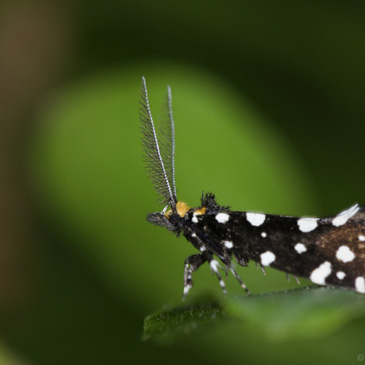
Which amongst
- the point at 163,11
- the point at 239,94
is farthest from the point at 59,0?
the point at 239,94

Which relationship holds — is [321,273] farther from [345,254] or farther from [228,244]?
[228,244]

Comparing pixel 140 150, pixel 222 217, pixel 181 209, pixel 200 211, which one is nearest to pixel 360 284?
pixel 222 217

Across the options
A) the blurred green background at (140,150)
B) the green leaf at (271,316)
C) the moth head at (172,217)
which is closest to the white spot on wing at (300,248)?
the green leaf at (271,316)

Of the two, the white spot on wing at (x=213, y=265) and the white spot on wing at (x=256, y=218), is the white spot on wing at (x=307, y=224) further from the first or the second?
the white spot on wing at (x=213, y=265)

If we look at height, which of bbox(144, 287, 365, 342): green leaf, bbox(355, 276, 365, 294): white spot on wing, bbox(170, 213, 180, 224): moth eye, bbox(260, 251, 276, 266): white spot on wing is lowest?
bbox(144, 287, 365, 342): green leaf

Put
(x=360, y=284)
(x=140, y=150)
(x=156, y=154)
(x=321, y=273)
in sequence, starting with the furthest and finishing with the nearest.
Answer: (x=140, y=150) → (x=156, y=154) → (x=321, y=273) → (x=360, y=284)

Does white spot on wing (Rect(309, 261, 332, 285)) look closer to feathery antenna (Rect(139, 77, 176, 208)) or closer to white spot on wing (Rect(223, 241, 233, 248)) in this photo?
white spot on wing (Rect(223, 241, 233, 248))

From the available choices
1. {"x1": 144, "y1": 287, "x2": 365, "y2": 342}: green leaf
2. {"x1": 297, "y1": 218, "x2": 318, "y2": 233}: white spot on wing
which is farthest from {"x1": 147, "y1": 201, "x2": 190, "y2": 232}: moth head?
{"x1": 144, "y1": 287, "x2": 365, "y2": 342}: green leaf

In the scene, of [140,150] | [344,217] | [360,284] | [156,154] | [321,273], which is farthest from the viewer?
[140,150]

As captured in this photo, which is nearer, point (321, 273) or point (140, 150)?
point (321, 273)
